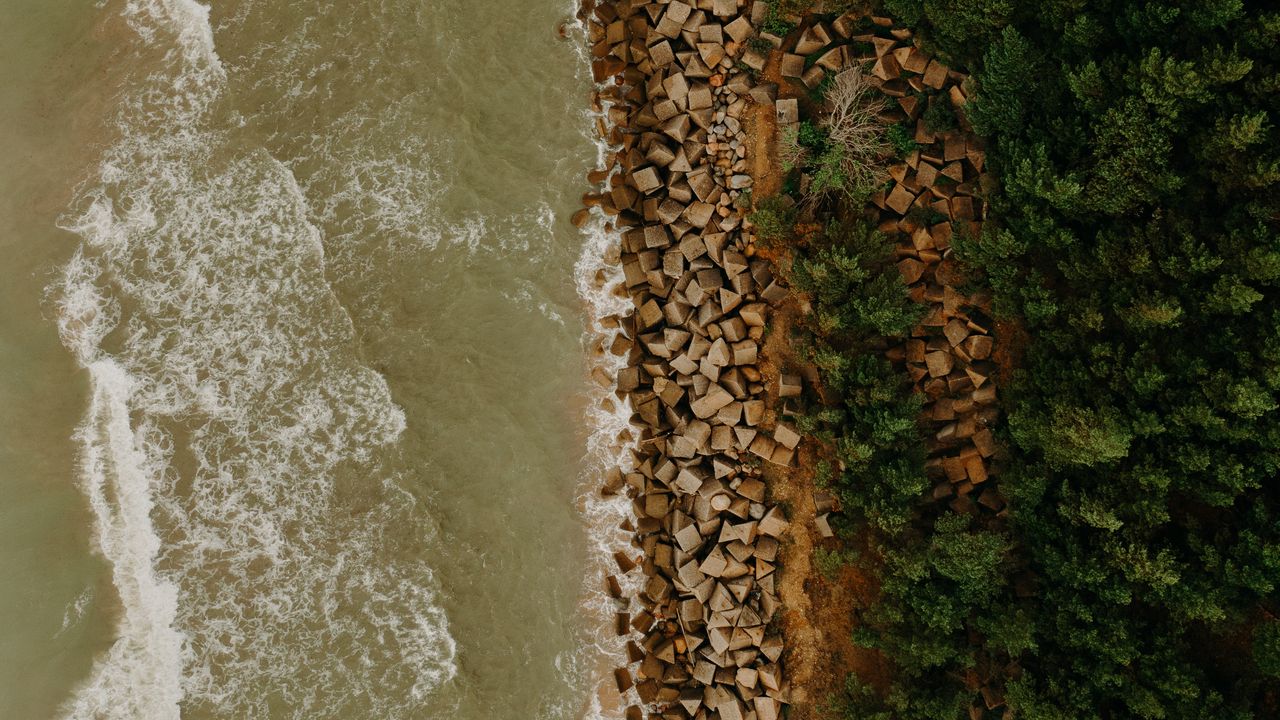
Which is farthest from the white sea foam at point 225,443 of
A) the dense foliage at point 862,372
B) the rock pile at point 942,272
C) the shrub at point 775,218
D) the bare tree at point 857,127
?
the rock pile at point 942,272

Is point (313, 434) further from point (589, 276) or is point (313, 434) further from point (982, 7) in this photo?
point (982, 7)

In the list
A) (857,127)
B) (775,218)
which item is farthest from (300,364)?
(857,127)

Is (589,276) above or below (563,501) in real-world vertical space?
above

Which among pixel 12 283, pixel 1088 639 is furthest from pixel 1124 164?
pixel 12 283

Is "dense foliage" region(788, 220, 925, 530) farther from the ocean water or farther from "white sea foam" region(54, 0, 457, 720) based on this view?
"white sea foam" region(54, 0, 457, 720)

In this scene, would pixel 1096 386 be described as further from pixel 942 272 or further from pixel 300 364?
pixel 300 364

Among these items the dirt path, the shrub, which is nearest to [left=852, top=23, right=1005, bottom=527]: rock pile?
the shrub

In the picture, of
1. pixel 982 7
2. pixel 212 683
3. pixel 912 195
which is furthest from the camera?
pixel 212 683

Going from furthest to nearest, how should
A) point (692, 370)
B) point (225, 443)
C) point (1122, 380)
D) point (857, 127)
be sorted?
point (225, 443) → point (692, 370) → point (857, 127) → point (1122, 380)
